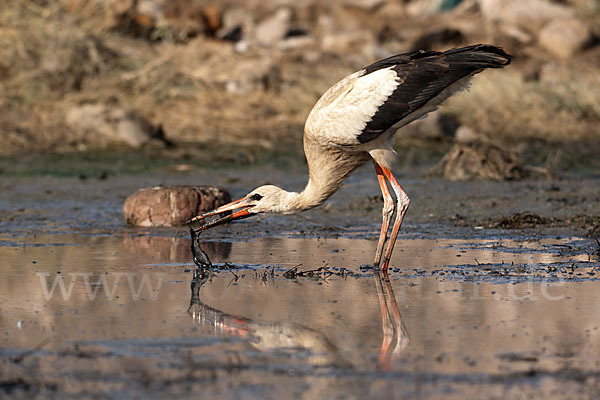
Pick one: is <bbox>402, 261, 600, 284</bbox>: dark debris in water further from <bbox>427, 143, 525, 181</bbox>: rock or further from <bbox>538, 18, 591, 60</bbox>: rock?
<bbox>538, 18, 591, 60</bbox>: rock

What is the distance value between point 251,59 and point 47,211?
9.90m

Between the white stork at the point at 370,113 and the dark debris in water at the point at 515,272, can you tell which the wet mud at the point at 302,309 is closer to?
the dark debris in water at the point at 515,272

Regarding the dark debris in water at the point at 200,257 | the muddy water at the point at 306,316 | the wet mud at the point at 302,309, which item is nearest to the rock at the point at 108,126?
the wet mud at the point at 302,309

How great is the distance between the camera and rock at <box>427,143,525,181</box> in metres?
13.4

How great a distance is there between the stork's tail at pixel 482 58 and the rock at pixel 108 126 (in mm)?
9274

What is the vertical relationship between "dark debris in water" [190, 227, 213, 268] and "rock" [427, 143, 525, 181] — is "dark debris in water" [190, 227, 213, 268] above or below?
below

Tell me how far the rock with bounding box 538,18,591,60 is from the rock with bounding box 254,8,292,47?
20.0ft

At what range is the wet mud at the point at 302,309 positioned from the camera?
4551 millimetres

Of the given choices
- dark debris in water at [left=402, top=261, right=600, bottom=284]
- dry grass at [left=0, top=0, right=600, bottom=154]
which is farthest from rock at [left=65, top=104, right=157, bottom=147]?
dark debris in water at [left=402, top=261, right=600, bottom=284]

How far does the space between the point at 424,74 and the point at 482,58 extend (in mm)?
455

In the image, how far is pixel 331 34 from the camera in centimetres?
2398

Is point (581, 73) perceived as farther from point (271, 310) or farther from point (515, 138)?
point (271, 310)

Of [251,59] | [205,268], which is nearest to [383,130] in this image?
[205,268]

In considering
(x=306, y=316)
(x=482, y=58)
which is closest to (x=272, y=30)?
(x=482, y=58)
